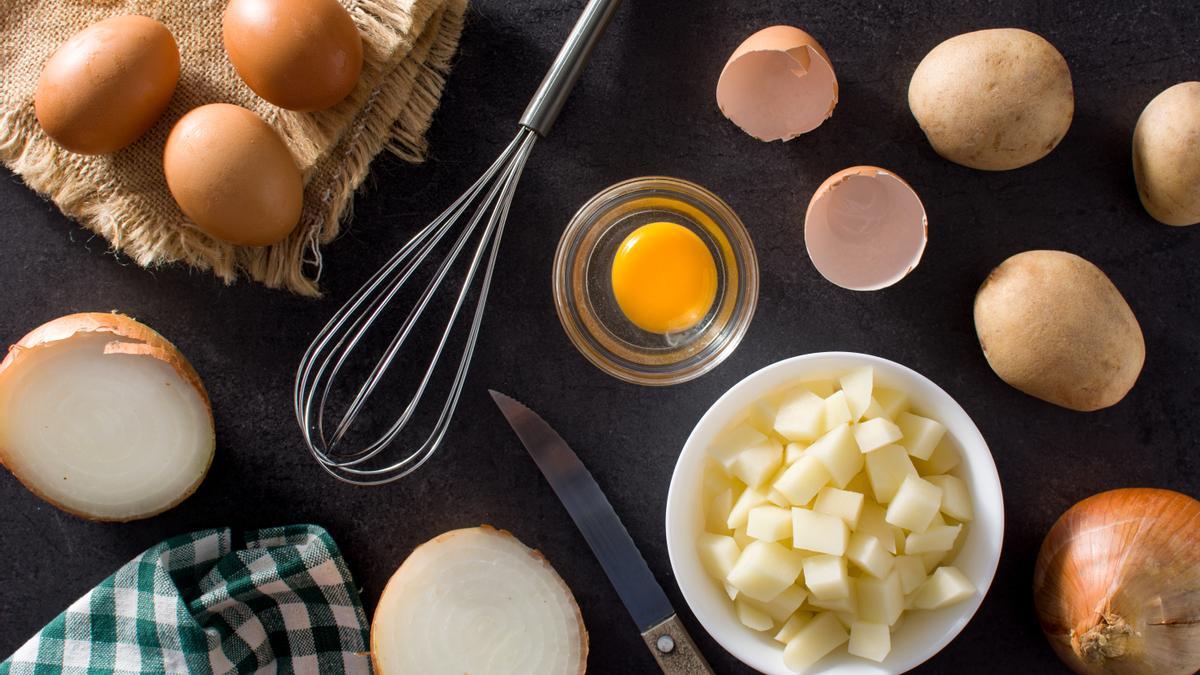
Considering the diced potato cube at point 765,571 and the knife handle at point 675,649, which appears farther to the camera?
the knife handle at point 675,649

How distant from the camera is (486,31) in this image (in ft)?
3.77

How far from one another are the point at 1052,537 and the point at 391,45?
107 cm

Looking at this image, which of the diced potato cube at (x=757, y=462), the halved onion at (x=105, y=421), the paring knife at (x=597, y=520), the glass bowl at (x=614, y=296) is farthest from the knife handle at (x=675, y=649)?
the halved onion at (x=105, y=421)

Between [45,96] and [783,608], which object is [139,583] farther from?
[783,608]

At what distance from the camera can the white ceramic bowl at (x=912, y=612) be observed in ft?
3.31

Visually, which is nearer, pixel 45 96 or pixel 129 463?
pixel 45 96

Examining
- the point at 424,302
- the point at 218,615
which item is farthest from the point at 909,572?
the point at 218,615

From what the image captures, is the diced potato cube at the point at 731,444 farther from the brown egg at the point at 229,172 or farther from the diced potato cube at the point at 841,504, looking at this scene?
the brown egg at the point at 229,172

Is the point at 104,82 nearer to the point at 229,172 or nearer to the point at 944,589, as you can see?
the point at 229,172

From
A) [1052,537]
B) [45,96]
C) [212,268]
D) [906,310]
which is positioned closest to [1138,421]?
[1052,537]

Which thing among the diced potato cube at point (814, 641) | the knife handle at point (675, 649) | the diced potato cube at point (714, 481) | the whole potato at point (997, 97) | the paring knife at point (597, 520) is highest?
the whole potato at point (997, 97)

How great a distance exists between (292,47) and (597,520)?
0.69 m

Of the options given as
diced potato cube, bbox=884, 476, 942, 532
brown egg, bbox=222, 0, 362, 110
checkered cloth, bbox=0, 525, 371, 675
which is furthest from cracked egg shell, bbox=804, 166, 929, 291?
checkered cloth, bbox=0, 525, 371, 675

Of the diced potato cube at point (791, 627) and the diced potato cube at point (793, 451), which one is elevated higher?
the diced potato cube at point (793, 451)
